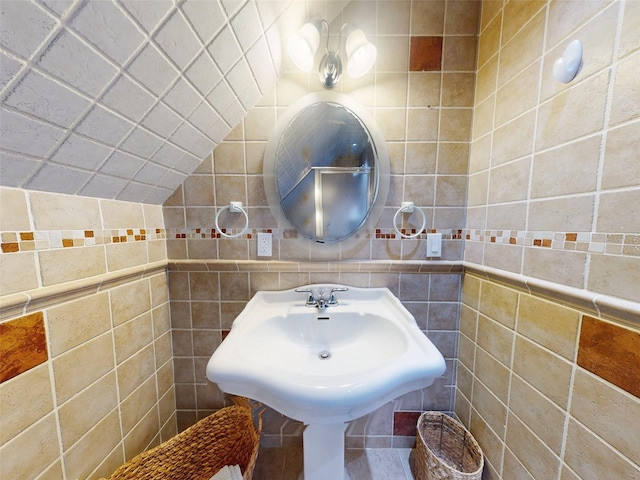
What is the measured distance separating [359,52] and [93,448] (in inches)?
61.6

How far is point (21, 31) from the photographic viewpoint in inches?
14.7

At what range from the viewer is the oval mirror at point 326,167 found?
919mm

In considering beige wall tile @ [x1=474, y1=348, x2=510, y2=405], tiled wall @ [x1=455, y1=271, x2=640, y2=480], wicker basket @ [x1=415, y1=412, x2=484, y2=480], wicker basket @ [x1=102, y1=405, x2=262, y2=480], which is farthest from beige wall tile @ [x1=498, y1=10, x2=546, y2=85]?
wicker basket @ [x1=102, y1=405, x2=262, y2=480]

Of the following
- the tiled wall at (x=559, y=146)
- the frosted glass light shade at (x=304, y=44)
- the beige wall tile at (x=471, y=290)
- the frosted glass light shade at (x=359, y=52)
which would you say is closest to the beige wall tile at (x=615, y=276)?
the tiled wall at (x=559, y=146)

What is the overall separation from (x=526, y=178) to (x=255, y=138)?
38.0 inches

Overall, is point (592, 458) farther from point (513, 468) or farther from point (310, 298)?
point (310, 298)

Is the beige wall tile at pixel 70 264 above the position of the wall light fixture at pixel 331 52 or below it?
below

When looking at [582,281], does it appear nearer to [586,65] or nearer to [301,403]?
[586,65]

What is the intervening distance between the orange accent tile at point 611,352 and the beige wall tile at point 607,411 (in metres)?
0.02

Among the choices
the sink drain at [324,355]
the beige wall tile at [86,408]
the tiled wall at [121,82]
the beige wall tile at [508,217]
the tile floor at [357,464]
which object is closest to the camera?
the tiled wall at [121,82]

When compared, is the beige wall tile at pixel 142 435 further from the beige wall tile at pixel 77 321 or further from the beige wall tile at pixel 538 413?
the beige wall tile at pixel 538 413

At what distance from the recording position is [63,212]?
1.99 feet

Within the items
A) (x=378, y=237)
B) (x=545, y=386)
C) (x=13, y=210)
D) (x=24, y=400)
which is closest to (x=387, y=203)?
(x=378, y=237)

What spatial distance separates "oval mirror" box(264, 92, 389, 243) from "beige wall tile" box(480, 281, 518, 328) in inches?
19.6
